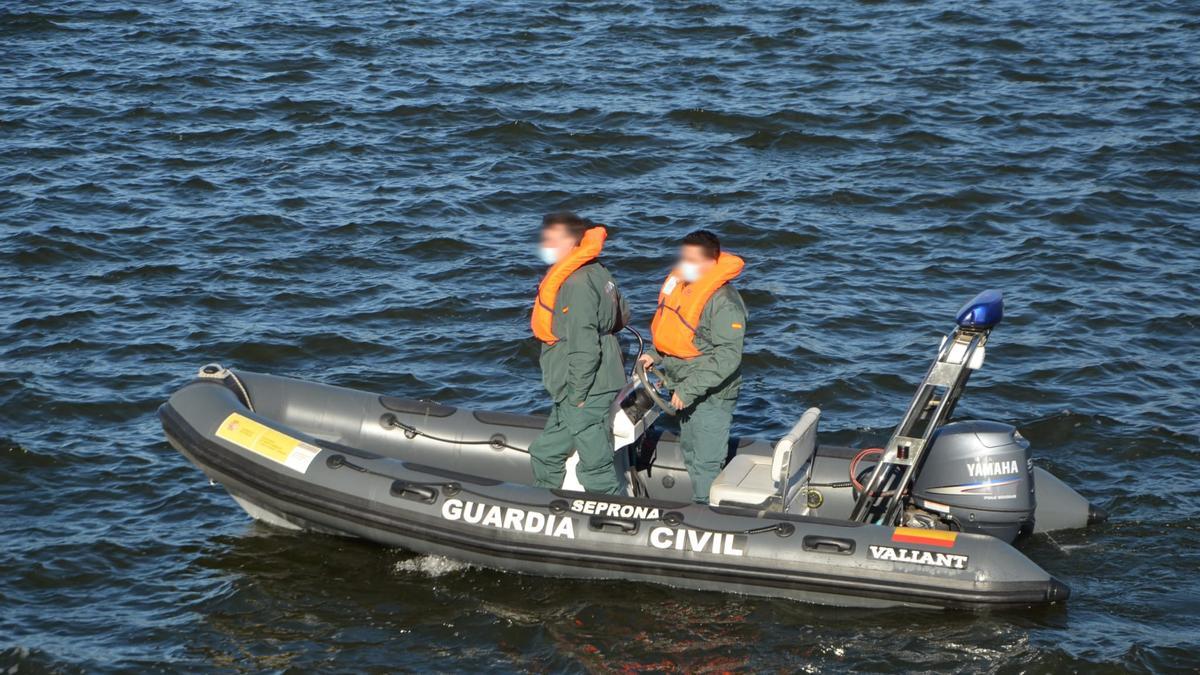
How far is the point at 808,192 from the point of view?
1123 centimetres

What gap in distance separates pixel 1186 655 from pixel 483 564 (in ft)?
9.82

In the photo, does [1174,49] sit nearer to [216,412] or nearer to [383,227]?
[383,227]

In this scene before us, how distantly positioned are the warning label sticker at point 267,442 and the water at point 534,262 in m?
0.51

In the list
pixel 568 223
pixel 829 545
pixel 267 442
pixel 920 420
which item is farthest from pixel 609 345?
pixel 267 442

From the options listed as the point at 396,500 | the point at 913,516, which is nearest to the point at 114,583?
the point at 396,500

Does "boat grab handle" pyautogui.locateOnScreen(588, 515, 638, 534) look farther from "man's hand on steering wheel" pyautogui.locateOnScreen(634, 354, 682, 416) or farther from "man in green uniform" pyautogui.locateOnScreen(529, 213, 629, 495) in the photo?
"man's hand on steering wheel" pyautogui.locateOnScreen(634, 354, 682, 416)

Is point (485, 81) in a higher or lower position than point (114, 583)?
higher

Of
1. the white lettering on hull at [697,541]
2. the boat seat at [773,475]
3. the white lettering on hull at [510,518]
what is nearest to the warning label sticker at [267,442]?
the white lettering on hull at [510,518]

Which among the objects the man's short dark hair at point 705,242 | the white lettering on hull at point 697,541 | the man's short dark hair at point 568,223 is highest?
the man's short dark hair at point 568,223

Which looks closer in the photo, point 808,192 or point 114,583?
point 114,583

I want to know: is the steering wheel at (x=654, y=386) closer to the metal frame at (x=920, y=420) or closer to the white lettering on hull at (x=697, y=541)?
the white lettering on hull at (x=697, y=541)

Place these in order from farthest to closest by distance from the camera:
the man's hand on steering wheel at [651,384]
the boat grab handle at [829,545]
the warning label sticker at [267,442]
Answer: the warning label sticker at [267,442] < the man's hand on steering wheel at [651,384] < the boat grab handle at [829,545]

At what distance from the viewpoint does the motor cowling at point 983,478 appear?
607 centimetres

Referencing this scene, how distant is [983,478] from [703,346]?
1337mm
